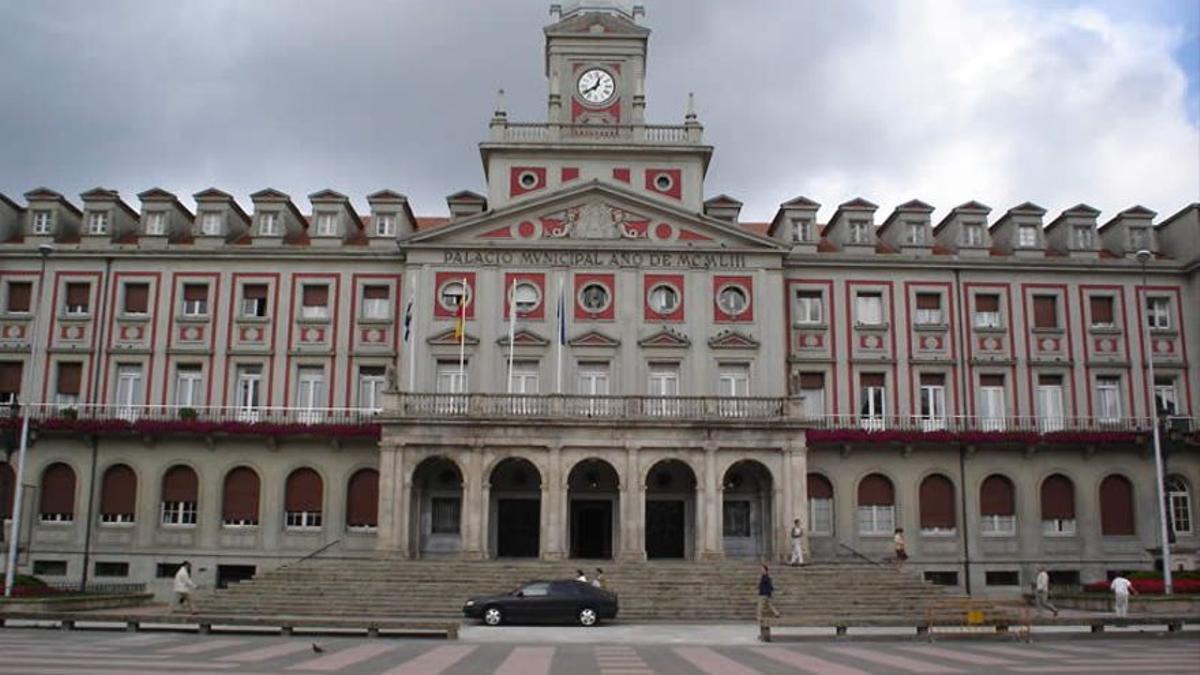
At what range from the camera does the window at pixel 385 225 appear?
47.6 m

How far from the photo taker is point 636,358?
4422 centimetres

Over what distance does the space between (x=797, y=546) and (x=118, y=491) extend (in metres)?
27.1

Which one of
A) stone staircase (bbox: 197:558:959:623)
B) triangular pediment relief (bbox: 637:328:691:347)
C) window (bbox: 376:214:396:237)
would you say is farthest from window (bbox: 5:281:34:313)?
triangular pediment relief (bbox: 637:328:691:347)

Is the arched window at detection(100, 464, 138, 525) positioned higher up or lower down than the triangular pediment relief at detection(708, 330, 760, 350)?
lower down

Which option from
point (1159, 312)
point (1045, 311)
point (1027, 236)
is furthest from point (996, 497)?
point (1027, 236)

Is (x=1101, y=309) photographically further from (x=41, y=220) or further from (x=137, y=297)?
(x=41, y=220)

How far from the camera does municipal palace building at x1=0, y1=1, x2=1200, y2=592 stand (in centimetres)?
4341

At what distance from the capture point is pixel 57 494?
44312 millimetres

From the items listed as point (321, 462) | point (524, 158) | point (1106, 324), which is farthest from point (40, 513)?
point (1106, 324)

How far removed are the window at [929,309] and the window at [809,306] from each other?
4209 mm

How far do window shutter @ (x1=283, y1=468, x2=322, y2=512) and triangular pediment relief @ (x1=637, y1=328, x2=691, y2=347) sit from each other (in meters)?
14.3

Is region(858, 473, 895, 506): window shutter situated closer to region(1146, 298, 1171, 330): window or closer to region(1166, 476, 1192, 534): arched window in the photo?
region(1166, 476, 1192, 534): arched window

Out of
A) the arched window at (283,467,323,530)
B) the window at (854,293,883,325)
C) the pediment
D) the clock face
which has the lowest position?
the arched window at (283,467,323,530)

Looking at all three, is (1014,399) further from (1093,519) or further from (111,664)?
(111,664)
